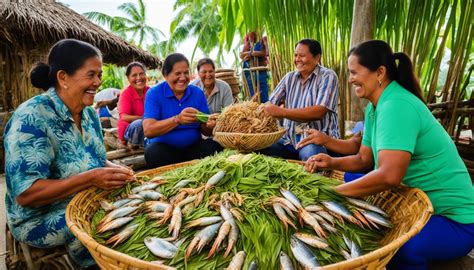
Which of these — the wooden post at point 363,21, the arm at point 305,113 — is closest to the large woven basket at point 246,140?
the arm at point 305,113

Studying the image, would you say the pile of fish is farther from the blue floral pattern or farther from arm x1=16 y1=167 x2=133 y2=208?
the blue floral pattern

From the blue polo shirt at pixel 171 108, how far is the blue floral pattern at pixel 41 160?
1.45 metres

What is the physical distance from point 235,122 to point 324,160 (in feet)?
3.19

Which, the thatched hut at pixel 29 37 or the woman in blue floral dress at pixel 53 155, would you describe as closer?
the woman in blue floral dress at pixel 53 155

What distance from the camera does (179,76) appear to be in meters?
3.47

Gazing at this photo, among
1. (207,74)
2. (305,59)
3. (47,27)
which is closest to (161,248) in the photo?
(305,59)

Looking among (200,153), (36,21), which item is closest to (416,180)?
(200,153)

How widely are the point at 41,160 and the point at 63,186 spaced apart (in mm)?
180

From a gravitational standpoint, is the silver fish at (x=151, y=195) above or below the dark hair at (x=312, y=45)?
below

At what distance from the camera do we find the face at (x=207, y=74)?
447 cm

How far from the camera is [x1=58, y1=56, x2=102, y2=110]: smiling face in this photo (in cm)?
198

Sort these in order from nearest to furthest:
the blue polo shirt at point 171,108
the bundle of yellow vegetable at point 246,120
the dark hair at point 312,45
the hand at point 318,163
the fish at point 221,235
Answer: the fish at point 221,235 → the hand at point 318,163 → the bundle of yellow vegetable at point 246,120 → the dark hair at point 312,45 → the blue polo shirt at point 171,108

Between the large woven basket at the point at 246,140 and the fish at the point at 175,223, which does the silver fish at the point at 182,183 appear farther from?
the large woven basket at the point at 246,140

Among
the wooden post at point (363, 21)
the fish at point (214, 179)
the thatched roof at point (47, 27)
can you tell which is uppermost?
the thatched roof at point (47, 27)
